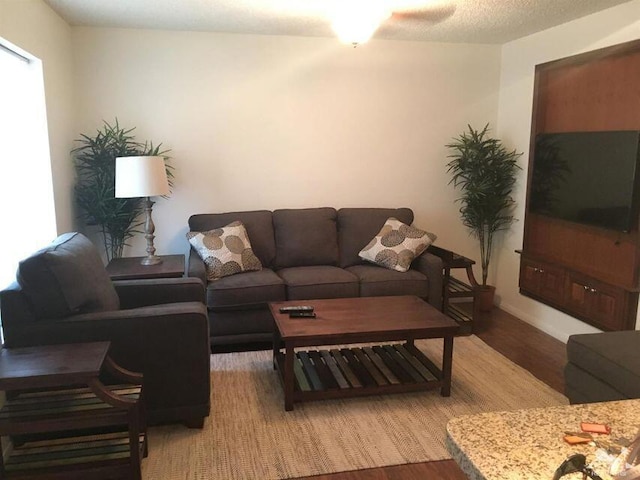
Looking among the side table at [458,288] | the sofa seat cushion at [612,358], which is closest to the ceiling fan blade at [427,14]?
the side table at [458,288]

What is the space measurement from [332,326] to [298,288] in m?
0.96

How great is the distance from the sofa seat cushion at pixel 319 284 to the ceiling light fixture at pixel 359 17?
172cm

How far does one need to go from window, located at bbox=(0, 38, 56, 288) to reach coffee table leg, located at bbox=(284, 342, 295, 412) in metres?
1.59

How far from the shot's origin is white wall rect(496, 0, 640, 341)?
137 inches

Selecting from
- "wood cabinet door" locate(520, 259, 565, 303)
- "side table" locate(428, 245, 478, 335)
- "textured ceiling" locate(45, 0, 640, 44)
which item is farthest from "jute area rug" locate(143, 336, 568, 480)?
"textured ceiling" locate(45, 0, 640, 44)

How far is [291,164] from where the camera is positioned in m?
4.52

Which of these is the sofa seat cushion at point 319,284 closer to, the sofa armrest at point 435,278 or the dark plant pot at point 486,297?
the sofa armrest at point 435,278

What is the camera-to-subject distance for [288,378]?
2.76m

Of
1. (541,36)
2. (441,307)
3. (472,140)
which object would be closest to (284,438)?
(441,307)

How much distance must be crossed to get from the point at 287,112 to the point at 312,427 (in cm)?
278

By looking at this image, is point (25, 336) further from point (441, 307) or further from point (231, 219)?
point (441, 307)

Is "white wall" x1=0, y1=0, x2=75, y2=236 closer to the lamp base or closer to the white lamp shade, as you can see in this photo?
the white lamp shade

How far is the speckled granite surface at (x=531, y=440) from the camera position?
3.11ft

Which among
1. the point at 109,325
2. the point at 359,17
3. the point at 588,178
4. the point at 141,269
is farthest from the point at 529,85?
the point at 109,325
